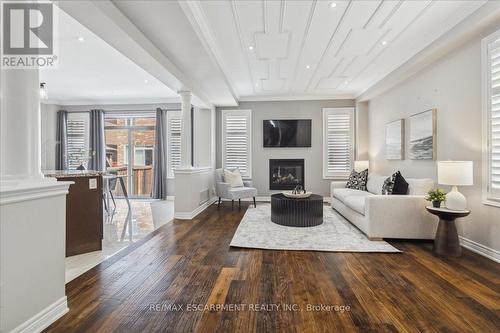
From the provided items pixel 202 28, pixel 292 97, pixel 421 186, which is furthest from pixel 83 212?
pixel 292 97

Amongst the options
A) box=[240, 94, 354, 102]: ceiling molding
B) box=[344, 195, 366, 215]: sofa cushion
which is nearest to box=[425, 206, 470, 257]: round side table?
box=[344, 195, 366, 215]: sofa cushion

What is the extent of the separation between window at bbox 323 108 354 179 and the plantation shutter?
3914mm

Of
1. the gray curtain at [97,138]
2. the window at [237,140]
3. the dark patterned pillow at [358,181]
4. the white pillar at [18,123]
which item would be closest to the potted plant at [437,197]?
the dark patterned pillow at [358,181]

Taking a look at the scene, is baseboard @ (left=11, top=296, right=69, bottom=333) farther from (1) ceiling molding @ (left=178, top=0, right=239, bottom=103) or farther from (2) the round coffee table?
(2) the round coffee table

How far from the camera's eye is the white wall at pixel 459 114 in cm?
308

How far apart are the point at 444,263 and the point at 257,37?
361 cm

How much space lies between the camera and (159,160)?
740cm

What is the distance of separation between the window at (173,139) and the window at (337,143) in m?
4.18

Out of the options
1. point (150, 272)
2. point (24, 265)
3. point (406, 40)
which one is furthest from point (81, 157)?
point (406, 40)

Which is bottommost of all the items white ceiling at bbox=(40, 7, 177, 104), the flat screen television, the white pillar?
the white pillar

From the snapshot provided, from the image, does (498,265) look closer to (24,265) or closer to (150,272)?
(150,272)

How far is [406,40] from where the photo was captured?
365 cm

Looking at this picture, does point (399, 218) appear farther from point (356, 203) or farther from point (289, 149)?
point (289, 149)

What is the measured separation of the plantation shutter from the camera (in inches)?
111
